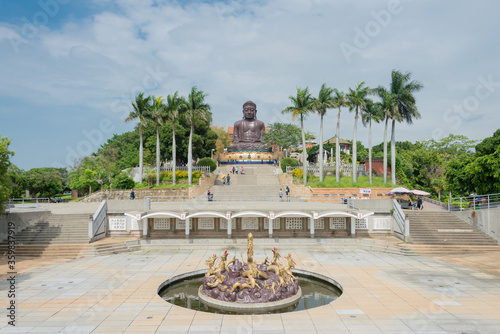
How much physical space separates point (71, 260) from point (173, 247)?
22.9 ft

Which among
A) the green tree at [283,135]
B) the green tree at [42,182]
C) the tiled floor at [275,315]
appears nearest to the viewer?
the tiled floor at [275,315]

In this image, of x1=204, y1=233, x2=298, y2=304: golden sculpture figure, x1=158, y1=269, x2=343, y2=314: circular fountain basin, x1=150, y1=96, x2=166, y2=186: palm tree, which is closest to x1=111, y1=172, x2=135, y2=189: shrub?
x1=150, y1=96, x2=166, y2=186: palm tree

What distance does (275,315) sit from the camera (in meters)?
12.6

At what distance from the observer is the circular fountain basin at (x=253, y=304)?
13828 mm

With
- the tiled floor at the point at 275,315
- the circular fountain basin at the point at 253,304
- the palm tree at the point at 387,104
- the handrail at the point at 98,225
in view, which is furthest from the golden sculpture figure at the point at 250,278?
the palm tree at the point at 387,104

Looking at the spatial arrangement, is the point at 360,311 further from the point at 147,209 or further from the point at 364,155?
the point at 364,155

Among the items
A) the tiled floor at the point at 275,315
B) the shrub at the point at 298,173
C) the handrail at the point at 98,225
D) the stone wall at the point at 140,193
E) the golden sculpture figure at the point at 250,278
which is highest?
the shrub at the point at 298,173

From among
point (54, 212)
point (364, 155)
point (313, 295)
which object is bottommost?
point (313, 295)

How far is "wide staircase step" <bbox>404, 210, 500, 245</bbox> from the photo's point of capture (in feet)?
83.3

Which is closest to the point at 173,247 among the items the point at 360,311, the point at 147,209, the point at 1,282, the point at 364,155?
the point at 147,209

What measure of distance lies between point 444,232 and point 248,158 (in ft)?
142

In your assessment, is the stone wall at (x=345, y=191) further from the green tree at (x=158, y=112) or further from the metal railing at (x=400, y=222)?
the green tree at (x=158, y=112)

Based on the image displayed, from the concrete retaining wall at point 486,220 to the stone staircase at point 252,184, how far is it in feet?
62.9

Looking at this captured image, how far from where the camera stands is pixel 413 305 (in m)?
13.6
